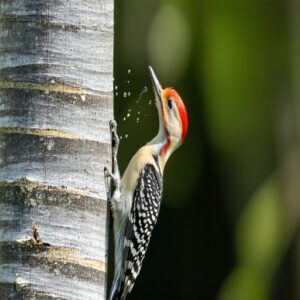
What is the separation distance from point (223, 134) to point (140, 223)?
13.1ft

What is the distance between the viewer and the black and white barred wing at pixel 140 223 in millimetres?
6613

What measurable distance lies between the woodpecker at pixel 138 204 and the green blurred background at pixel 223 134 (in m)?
2.41

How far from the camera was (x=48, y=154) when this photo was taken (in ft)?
15.9

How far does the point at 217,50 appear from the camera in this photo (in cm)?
987

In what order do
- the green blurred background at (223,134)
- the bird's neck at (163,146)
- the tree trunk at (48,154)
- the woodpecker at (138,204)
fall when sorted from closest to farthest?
the tree trunk at (48,154), the woodpecker at (138,204), the bird's neck at (163,146), the green blurred background at (223,134)

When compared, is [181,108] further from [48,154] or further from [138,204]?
[48,154]

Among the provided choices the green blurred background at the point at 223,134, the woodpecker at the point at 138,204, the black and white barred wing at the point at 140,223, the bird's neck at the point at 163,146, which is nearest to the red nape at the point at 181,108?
the woodpecker at the point at 138,204

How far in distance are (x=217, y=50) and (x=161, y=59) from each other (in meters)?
1.05

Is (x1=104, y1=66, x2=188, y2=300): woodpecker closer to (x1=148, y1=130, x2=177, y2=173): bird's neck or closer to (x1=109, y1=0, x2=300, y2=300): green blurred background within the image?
(x1=148, y1=130, x2=177, y2=173): bird's neck

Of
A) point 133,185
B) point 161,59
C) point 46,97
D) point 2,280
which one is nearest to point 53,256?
point 2,280

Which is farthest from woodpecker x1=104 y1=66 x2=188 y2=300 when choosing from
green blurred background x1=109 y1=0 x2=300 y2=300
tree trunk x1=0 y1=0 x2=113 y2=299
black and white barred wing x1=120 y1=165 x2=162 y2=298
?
green blurred background x1=109 y1=0 x2=300 y2=300

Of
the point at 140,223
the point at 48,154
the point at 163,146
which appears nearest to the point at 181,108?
the point at 163,146

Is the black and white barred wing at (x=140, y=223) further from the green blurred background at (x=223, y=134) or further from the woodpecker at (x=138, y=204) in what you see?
the green blurred background at (x=223, y=134)

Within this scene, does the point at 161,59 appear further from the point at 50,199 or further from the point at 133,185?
the point at 50,199
